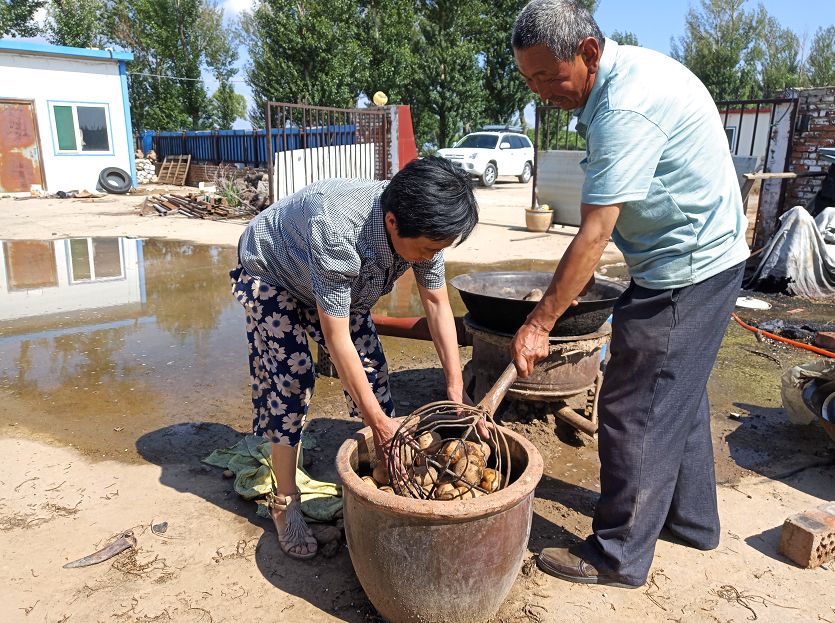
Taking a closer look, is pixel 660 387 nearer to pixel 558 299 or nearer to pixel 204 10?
pixel 558 299

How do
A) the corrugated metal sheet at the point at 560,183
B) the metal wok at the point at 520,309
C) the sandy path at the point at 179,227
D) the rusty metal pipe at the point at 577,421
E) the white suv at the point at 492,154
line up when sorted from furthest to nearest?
the white suv at the point at 492,154 → the corrugated metal sheet at the point at 560,183 → the sandy path at the point at 179,227 → the rusty metal pipe at the point at 577,421 → the metal wok at the point at 520,309

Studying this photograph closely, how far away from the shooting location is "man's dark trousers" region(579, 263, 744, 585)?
→ 225 centimetres

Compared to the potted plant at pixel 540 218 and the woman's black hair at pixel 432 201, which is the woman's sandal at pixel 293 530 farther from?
the potted plant at pixel 540 218

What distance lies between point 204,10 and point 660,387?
37.4 metres

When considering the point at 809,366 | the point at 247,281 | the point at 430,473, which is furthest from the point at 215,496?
the point at 809,366

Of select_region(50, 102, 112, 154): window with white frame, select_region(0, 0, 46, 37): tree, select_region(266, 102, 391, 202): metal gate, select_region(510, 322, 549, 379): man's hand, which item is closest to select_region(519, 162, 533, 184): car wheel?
select_region(266, 102, 391, 202): metal gate

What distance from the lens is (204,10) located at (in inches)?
1321

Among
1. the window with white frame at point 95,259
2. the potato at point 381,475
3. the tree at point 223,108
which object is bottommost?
the window with white frame at point 95,259

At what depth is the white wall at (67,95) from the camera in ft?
54.9

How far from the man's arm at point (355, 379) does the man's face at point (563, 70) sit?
3.47ft

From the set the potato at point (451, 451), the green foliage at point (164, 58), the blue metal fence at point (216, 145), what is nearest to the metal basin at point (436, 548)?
the potato at point (451, 451)

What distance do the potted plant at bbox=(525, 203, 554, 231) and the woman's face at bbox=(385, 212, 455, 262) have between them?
9.03 m

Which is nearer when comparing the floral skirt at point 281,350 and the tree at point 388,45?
the floral skirt at point 281,350

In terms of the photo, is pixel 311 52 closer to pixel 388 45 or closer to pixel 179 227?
pixel 388 45
